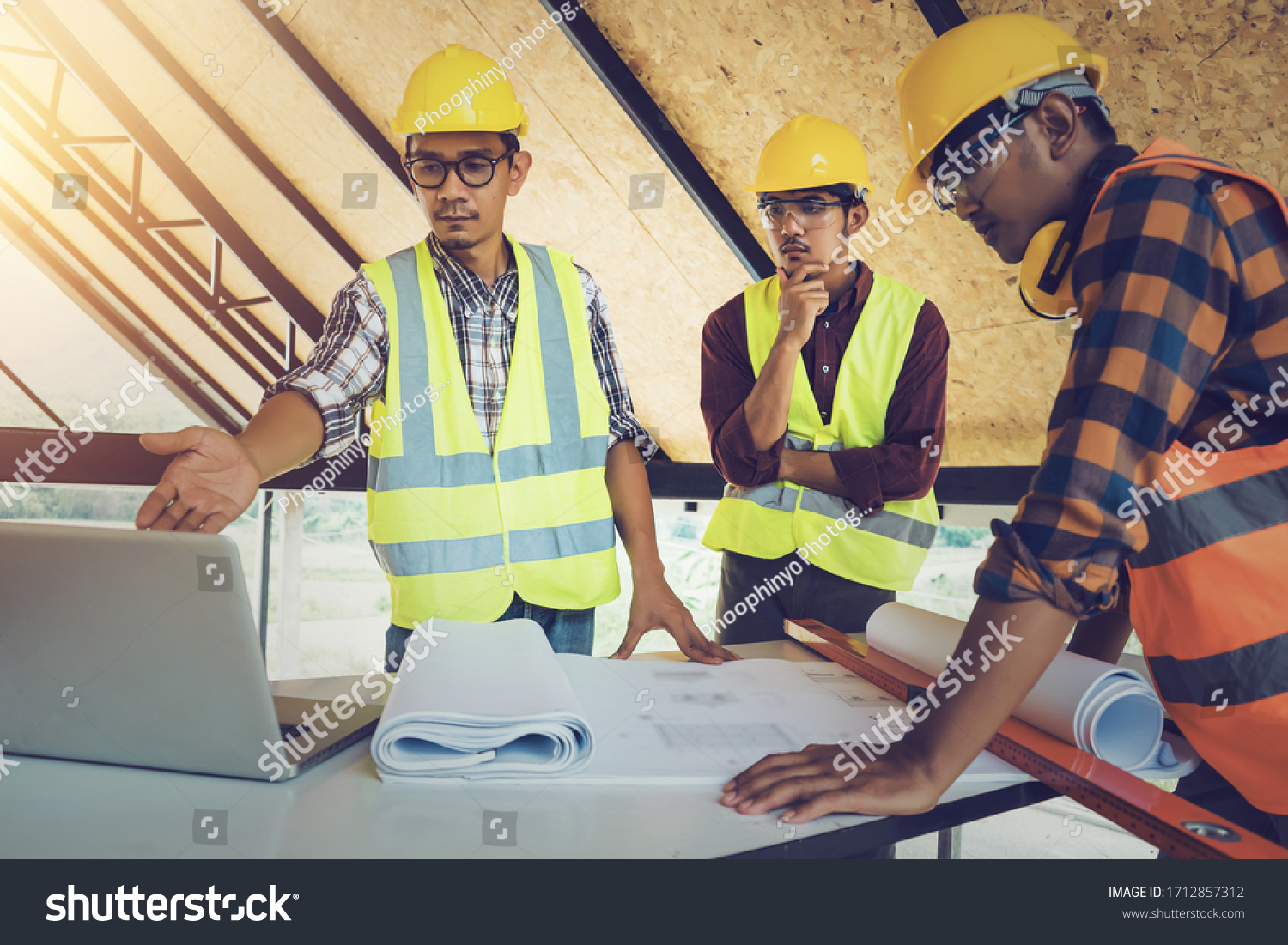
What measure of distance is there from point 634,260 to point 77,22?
3469mm

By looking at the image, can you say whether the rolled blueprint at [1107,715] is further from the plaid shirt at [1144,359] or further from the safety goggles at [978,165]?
the safety goggles at [978,165]

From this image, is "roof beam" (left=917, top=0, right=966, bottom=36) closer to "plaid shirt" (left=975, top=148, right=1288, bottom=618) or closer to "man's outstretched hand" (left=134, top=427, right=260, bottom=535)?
"plaid shirt" (left=975, top=148, right=1288, bottom=618)

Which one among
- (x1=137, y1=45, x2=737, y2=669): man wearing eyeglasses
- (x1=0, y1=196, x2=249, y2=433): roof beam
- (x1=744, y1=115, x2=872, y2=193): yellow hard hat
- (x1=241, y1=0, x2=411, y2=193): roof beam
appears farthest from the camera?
(x1=0, y1=196, x2=249, y2=433): roof beam

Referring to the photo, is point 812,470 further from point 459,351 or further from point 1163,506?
point 1163,506

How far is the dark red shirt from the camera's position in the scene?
180 cm

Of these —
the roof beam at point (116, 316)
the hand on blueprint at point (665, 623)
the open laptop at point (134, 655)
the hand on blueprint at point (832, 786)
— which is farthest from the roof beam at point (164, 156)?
the hand on blueprint at point (832, 786)

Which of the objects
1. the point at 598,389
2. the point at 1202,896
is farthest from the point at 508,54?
the point at 1202,896

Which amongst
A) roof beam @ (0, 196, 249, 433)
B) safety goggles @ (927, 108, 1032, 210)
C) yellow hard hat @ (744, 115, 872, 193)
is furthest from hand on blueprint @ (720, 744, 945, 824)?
roof beam @ (0, 196, 249, 433)

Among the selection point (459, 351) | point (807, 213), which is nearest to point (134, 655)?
point (459, 351)

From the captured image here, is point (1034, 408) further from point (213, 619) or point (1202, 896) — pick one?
point (213, 619)

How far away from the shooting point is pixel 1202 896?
0.67 meters

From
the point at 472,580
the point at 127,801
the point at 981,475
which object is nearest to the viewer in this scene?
the point at 127,801

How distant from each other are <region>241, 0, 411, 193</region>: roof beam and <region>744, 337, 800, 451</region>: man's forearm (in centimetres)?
243

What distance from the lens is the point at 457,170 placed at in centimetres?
160
